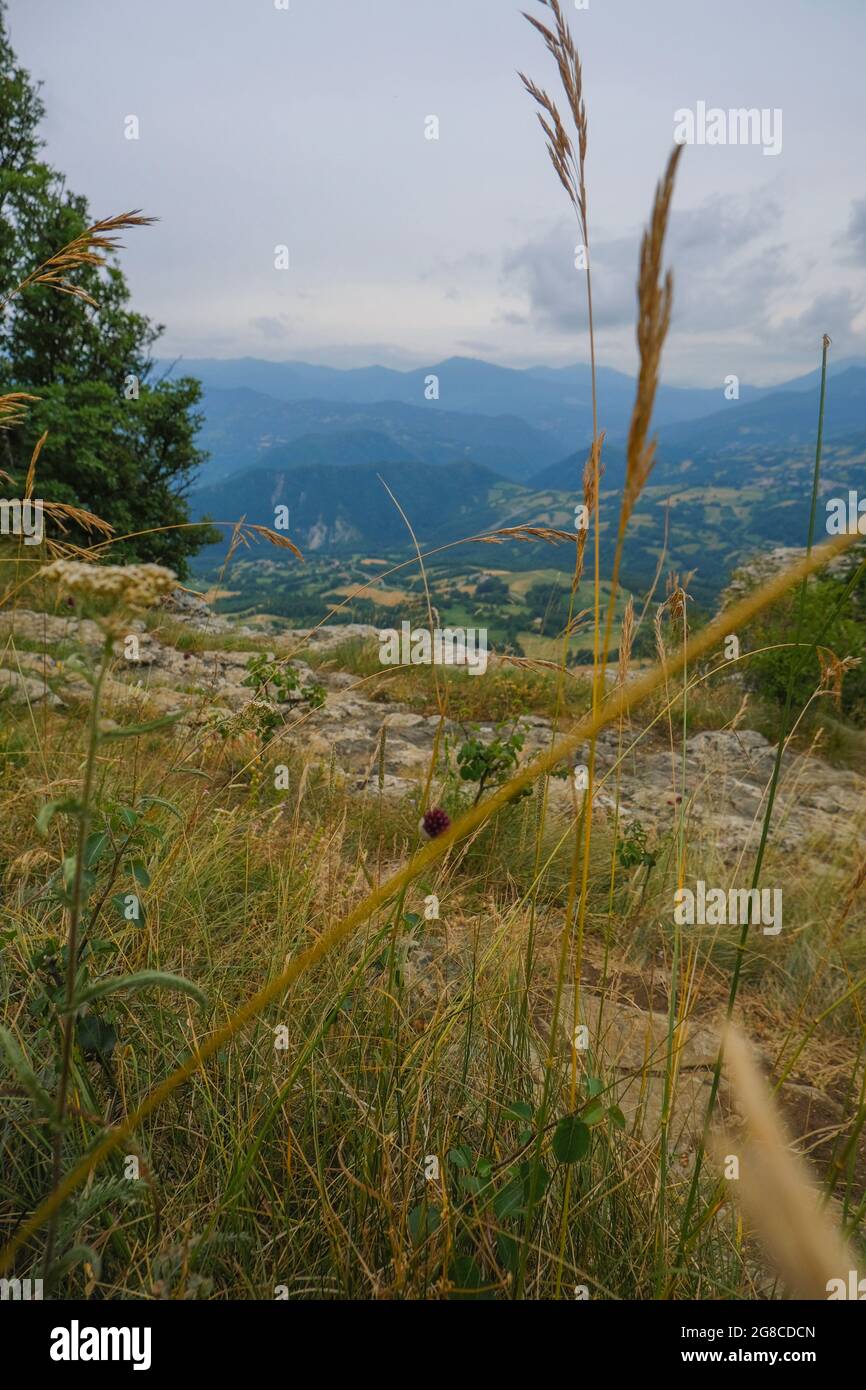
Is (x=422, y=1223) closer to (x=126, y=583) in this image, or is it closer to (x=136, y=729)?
(x=136, y=729)

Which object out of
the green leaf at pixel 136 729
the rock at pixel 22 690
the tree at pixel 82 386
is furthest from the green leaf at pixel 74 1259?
the tree at pixel 82 386

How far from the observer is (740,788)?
608 centimetres

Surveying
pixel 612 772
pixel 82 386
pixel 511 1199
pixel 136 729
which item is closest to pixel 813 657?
pixel 612 772

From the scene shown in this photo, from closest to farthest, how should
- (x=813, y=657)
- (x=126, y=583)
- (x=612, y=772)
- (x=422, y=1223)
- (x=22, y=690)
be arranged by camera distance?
(x=126, y=583)
(x=422, y=1223)
(x=612, y=772)
(x=22, y=690)
(x=813, y=657)

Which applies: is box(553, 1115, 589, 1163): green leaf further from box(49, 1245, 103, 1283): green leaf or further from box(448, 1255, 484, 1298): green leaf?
box(49, 1245, 103, 1283): green leaf

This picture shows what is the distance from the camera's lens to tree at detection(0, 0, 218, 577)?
1675 cm

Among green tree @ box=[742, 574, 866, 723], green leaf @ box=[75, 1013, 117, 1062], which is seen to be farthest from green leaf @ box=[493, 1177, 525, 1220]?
green tree @ box=[742, 574, 866, 723]

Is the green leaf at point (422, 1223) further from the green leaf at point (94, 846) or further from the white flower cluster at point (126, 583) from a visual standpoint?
the white flower cluster at point (126, 583)

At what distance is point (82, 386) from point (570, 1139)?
1992 centimetres

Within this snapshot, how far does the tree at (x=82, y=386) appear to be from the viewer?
55.0 feet

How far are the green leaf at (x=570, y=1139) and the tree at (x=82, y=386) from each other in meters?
16.9

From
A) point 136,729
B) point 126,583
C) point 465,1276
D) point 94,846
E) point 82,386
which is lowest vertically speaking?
point 465,1276

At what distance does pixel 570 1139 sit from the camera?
107 centimetres
